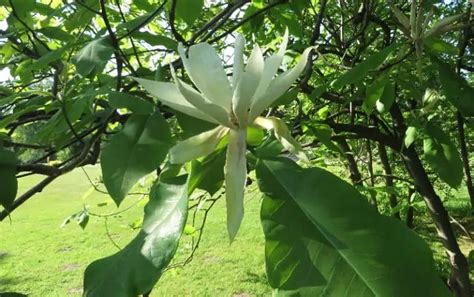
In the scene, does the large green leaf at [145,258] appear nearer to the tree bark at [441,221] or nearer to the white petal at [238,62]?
the white petal at [238,62]

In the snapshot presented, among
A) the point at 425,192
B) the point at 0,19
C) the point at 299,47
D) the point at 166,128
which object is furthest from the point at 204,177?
the point at 425,192

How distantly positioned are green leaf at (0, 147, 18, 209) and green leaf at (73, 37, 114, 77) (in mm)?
188

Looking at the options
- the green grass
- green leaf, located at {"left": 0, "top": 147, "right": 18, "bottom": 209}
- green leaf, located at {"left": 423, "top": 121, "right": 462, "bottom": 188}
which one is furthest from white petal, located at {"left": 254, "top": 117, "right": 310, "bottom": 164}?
the green grass

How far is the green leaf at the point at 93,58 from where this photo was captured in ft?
2.69

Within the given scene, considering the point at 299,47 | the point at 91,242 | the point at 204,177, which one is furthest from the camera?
the point at 91,242

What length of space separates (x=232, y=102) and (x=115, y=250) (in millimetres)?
6676

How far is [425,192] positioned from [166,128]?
226cm

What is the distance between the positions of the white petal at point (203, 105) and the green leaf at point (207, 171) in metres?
0.08

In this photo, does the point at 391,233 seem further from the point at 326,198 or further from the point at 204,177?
the point at 204,177

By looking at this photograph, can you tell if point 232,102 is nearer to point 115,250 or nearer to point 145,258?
point 145,258

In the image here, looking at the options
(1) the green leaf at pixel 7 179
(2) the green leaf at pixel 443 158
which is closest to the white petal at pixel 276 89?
(1) the green leaf at pixel 7 179

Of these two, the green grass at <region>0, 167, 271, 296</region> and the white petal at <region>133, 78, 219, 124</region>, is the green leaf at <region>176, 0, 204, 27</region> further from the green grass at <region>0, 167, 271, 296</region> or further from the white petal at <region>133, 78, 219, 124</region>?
the green grass at <region>0, 167, 271, 296</region>

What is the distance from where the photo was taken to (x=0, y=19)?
6.81ft

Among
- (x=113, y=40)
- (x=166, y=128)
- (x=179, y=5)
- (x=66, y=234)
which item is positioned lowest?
(x=66, y=234)
